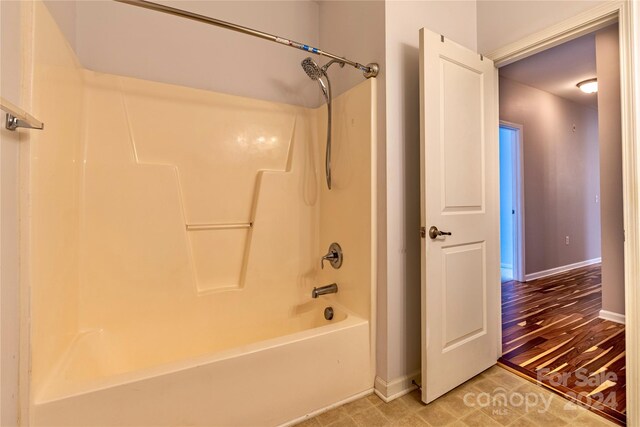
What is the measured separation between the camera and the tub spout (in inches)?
70.4

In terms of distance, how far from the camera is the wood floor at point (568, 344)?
1.59 meters

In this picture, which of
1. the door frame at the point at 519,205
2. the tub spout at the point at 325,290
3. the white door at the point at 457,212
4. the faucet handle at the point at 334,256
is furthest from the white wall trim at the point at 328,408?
the door frame at the point at 519,205

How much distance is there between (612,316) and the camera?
8.31 ft

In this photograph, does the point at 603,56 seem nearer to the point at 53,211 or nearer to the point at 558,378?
the point at 558,378

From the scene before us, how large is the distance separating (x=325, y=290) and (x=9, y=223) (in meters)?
1.41

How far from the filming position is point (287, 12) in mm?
2133

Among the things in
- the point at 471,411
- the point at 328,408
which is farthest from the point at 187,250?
the point at 471,411

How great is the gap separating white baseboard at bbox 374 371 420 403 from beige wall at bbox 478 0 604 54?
1990 mm

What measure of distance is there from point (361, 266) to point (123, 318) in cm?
130

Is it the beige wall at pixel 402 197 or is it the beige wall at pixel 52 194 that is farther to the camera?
the beige wall at pixel 402 197

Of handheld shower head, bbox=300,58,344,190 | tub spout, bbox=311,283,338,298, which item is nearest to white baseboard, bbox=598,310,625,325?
tub spout, bbox=311,283,338,298

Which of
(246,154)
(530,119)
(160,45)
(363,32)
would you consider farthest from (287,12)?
(530,119)

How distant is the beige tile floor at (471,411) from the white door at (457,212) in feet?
0.25

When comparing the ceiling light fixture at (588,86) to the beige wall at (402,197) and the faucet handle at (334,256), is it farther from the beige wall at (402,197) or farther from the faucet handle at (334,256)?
the faucet handle at (334,256)
